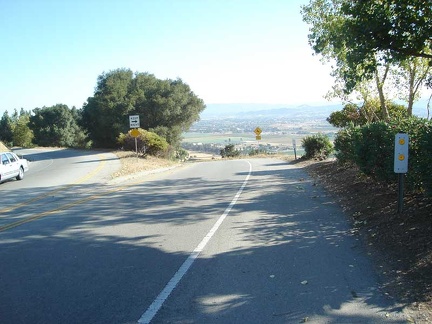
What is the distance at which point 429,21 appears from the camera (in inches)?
320

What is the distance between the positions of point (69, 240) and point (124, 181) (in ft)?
34.6

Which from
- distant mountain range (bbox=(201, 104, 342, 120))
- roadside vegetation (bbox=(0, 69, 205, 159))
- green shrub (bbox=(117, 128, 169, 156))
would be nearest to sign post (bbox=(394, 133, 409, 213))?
distant mountain range (bbox=(201, 104, 342, 120))

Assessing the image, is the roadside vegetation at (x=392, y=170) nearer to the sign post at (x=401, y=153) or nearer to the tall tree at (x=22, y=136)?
the sign post at (x=401, y=153)

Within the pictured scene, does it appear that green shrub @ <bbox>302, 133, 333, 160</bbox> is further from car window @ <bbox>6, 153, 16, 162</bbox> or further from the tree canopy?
car window @ <bbox>6, 153, 16, 162</bbox>

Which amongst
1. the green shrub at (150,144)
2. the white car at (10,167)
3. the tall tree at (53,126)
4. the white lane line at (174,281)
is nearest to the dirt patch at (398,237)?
the white lane line at (174,281)

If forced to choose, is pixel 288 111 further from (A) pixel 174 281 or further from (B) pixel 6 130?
(A) pixel 174 281

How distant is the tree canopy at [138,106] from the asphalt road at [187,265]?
31.1 metres

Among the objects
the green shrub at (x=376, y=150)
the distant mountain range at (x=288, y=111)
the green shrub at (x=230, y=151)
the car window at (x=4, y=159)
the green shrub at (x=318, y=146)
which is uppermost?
the distant mountain range at (x=288, y=111)

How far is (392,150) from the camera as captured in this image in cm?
890

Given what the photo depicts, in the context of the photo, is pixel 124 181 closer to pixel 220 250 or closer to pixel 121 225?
pixel 121 225

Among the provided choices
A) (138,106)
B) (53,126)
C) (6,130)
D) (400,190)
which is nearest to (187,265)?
(400,190)

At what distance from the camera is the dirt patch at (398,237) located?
472 centimetres

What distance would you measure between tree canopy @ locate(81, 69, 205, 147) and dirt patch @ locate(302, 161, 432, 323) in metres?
33.1

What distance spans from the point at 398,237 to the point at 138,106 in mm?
38304
